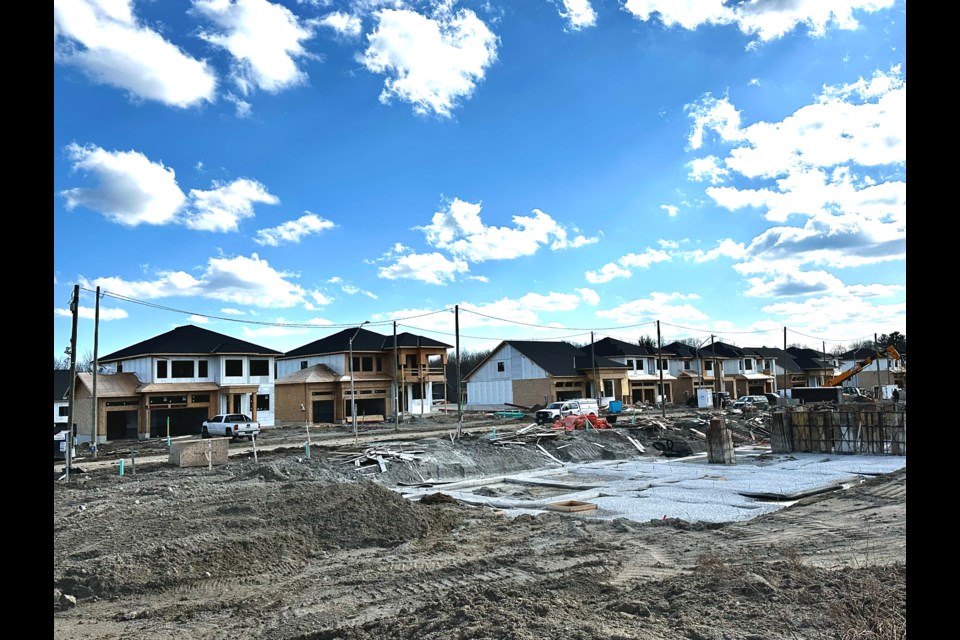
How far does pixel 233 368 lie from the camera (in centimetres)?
5122

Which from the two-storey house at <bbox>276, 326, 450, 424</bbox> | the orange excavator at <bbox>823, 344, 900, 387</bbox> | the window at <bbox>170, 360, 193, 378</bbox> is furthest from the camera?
the two-storey house at <bbox>276, 326, 450, 424</bbox>

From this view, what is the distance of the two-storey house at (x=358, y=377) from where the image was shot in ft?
194

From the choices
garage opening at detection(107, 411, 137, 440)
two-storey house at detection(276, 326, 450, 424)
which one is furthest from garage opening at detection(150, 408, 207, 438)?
two-storey house at detection(276, 326, 450, 424)

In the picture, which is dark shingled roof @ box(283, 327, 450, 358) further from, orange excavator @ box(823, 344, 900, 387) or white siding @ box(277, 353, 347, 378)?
orange excavator @ box(823, 344, 900, 387)

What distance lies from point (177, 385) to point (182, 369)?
143cm

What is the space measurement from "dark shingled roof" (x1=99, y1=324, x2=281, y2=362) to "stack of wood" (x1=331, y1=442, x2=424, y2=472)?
2429cm

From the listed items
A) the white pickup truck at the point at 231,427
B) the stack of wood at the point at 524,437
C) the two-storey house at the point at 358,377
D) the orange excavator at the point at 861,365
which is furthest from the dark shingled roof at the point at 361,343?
the orange excavator at the point at 861,365

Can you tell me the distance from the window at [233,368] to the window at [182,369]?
2491 millimetres

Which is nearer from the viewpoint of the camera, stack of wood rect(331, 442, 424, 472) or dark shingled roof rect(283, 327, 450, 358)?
stack of wood rect(331, 442, 424, 472)

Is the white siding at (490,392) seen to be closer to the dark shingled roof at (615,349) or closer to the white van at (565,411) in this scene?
the dark shingled roof at (615,349)

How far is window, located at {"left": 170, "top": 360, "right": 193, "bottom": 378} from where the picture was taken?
159ft

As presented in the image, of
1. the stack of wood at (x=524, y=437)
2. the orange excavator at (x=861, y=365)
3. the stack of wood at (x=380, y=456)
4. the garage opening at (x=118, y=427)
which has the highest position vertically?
the orange excavator at (x=861, y=365)
